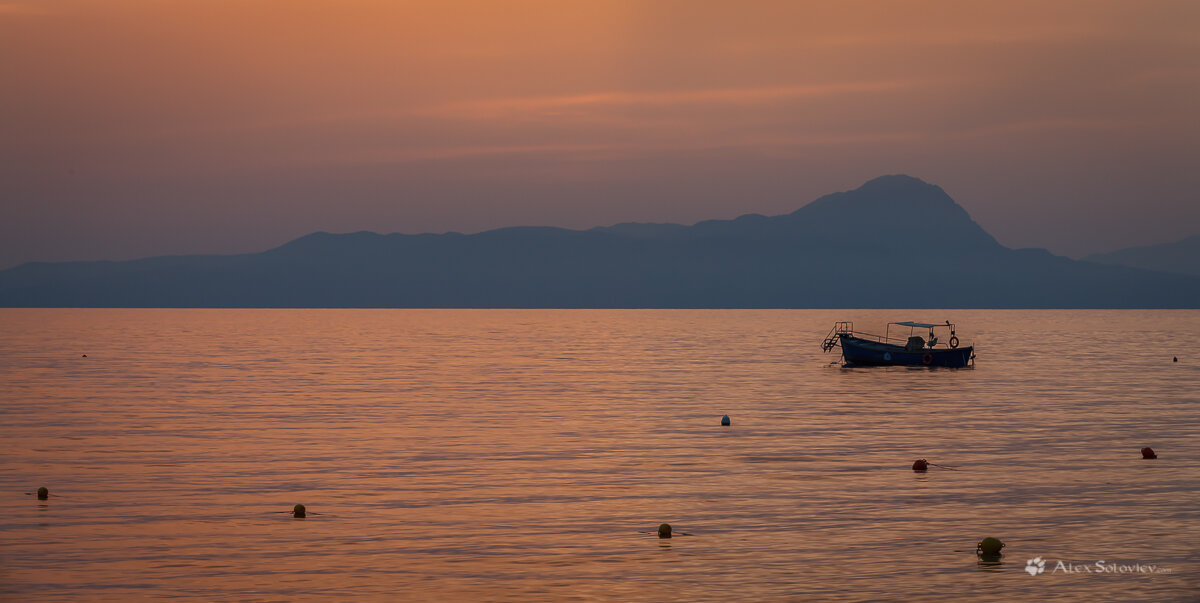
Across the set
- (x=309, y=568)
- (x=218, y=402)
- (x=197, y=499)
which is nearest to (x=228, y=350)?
(x=218, y=402)

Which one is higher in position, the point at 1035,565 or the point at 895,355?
the point at 895,355

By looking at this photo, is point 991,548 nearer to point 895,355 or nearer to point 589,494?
point 589,494

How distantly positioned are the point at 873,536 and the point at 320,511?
14.1 meters

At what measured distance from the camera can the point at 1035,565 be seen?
25.7 metres

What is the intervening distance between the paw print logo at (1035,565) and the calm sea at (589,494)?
21 centimetres

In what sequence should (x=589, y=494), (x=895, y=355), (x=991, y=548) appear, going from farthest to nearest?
(x=895, y=355), (x=589, y=494), (x=991, y=548)

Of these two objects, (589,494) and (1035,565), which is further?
(589,494)

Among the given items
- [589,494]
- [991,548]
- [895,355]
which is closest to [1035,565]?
[991,548]

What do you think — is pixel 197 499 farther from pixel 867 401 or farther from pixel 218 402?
pixel 867 401

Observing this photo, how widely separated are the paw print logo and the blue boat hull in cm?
9116

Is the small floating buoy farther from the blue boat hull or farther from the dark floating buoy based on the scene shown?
the blue boat hull

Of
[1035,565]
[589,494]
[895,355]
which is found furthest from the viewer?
[895,355]

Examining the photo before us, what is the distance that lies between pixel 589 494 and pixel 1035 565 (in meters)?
13.4

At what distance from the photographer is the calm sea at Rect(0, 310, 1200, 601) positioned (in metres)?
24.6
